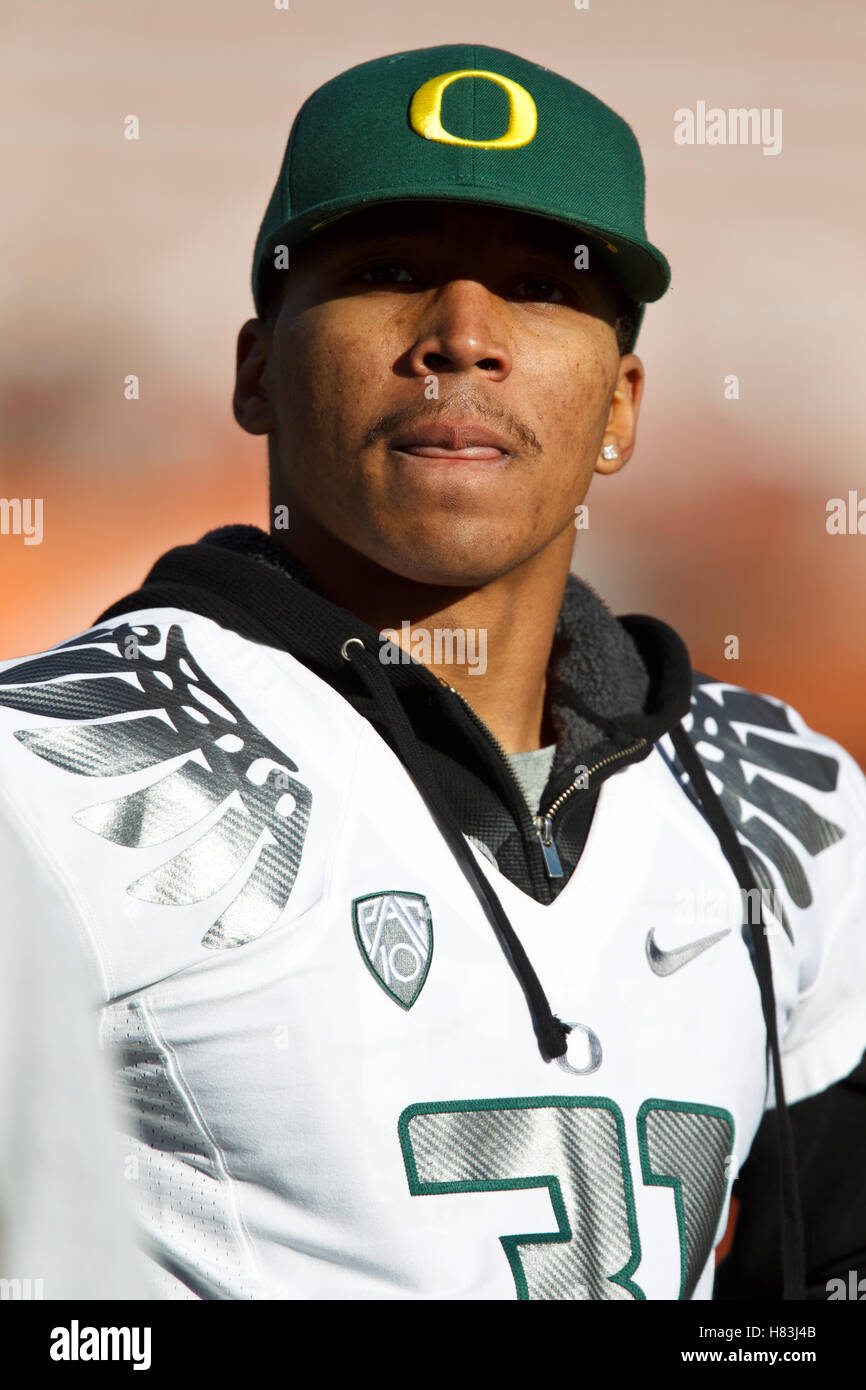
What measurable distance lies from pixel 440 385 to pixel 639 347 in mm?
3803

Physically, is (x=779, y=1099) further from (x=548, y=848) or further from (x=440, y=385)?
(x=440, y=385)

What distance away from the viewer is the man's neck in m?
1.26

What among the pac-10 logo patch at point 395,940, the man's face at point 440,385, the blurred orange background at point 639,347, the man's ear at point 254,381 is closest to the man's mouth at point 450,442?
the man's face at point 440,385

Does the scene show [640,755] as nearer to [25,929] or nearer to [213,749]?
[213,749]

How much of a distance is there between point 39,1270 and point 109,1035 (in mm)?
597

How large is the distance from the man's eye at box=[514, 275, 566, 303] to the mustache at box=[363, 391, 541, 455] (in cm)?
12

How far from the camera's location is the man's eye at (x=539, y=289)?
123 cm

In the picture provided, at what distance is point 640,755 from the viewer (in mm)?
1300

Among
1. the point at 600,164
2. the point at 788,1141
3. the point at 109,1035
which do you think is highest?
the point at 600,164

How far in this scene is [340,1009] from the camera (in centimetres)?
100

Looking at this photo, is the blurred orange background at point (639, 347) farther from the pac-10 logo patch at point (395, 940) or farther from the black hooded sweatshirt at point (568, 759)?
the pac-10 logo patch at point (395, 940)

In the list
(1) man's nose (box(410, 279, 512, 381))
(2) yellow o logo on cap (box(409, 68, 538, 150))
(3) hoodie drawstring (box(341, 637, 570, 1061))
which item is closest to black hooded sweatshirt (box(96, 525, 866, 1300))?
(3) hoodie drawstring (box(341, 637, 570, 1061))

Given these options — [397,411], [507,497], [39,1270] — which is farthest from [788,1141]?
[39,1270]

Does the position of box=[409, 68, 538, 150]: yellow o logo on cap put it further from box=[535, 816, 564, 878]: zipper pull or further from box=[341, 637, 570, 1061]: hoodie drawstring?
box=[535, 816, 564, 878]: zipper pull
